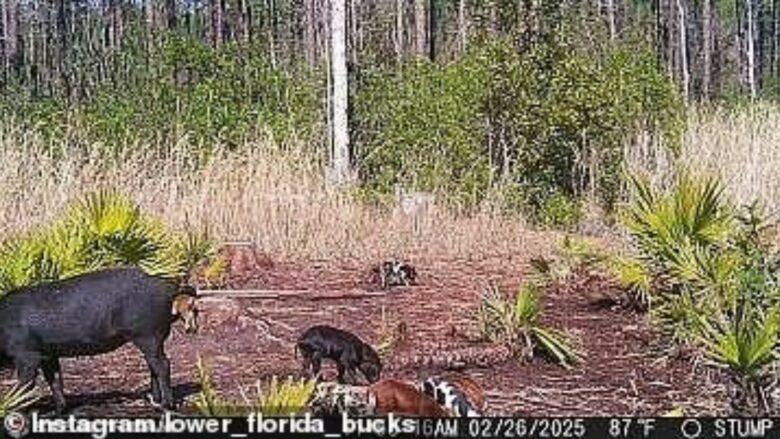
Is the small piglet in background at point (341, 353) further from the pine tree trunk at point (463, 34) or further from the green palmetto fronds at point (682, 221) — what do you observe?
the pine tree trunk at point (463, 34)

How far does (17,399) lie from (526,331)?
9.25 feet

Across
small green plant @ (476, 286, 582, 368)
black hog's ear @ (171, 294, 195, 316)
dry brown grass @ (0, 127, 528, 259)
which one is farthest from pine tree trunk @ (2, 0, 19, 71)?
small green plant @ (476, 286, 582, 368)

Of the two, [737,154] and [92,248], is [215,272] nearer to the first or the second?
[92,248]

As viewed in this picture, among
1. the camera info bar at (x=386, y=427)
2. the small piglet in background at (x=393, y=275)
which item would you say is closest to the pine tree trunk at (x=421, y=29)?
the small piglet in background at (x=393, y=275)

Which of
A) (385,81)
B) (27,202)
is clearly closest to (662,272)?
(27,202)

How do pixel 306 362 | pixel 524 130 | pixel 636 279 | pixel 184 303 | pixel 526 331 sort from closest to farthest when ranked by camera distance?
pixel 306 362
pixel 526 331
pixel 184 303
pixel 636 279
pixel 524 130

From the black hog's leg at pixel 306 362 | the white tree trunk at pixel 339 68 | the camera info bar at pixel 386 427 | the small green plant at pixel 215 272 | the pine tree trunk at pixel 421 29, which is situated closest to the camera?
the camera info bar at pixel 386 427

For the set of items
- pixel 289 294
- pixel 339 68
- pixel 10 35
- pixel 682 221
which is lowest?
pixel 289 294

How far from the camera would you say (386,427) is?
384 cm

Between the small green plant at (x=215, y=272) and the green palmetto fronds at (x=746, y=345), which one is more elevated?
the green palmetto fronds at (x=746, y=345)

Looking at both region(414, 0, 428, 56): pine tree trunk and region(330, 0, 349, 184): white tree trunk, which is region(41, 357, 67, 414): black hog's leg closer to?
region(330, 0, 349, 184): white tree trunk

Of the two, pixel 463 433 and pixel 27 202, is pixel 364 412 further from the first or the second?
pixel 27 202

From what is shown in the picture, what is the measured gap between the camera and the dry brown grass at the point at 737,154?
11.5 meters

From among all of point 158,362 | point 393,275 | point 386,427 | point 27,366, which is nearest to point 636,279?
point 393,275
